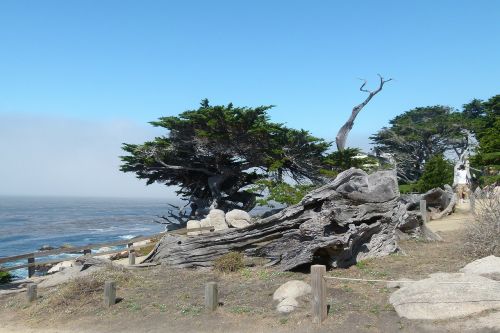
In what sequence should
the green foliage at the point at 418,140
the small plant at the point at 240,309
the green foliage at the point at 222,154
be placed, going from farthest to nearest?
the green foliage at the point at 418,140 < the green foliage at the point at 222,154 < the small plant at the point at 240,309

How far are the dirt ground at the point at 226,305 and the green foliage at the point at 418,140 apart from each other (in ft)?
118

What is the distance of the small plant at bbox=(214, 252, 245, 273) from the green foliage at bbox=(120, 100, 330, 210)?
14.7 metres

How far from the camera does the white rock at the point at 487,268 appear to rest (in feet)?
29.2

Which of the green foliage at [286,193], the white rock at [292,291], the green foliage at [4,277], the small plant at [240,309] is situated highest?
the green foliage at [286,193]

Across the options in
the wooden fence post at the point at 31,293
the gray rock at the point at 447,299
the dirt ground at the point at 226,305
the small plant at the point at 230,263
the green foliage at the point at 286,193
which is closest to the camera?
the gray rock at the point at 447,299

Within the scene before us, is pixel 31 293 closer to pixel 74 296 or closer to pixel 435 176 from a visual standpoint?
pixel 74 296

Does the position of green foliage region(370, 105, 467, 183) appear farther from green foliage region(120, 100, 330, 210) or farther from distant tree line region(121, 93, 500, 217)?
green foliage region(120, 100, 330, 210)

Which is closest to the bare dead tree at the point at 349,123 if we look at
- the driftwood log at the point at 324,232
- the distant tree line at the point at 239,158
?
the distant tree line at the point at 239,158

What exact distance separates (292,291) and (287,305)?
0.54m

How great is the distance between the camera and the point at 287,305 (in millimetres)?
8812

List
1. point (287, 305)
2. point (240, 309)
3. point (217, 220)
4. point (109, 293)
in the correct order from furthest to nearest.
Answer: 1. point (217, 220)
2. point (109, 293)
3. point (240, 309)
4. point (287, 305)

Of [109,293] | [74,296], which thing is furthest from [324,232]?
[74,296]

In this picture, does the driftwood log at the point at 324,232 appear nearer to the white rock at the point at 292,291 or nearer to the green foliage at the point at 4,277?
the white rock at the point at 292,291

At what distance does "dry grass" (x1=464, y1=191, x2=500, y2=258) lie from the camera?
1162 cm
